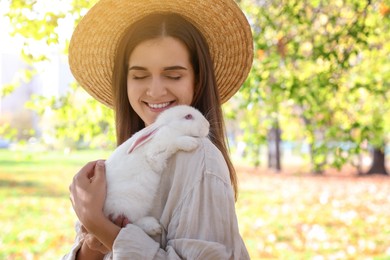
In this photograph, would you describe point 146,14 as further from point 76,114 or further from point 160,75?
point 76,114

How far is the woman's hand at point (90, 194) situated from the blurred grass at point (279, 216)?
2.73 meters

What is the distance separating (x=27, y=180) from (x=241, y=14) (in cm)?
1315

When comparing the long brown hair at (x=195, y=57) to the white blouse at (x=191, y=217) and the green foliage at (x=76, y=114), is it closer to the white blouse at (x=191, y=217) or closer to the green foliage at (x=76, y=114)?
the white blouse at (x=191, y=217)

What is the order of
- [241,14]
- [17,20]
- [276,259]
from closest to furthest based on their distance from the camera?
[241,14] < [17,20] < [276,259]

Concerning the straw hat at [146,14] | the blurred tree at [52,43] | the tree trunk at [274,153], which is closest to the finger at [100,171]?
the straw hat at [146,14]

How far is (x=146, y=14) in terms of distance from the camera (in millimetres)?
2029

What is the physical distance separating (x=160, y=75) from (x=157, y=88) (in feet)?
0.16

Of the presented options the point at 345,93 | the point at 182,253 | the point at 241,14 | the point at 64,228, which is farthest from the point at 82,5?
the point at 64,228

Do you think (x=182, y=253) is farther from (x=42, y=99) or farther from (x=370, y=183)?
(x=370, y=183)

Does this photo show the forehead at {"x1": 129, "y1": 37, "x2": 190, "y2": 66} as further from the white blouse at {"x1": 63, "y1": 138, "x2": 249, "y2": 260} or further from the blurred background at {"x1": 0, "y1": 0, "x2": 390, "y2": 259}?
the blurred background at {"x1": 0, "y1": 0, "x2": 390, "y2": 259}

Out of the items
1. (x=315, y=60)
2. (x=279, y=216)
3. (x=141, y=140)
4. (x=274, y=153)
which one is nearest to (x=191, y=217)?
(x=141, y=140)

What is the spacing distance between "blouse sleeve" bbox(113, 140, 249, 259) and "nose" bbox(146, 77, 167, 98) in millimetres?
343

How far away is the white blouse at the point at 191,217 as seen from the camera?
1400 millimetres

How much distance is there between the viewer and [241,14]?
2.06 m
